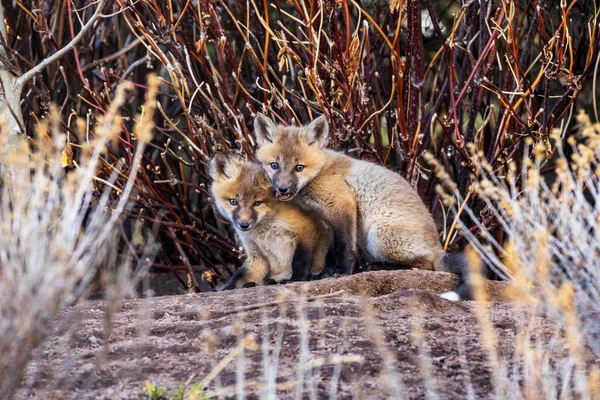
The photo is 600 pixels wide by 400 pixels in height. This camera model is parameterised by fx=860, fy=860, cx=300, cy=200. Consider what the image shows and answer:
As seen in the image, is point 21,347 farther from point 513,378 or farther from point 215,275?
point 215,275

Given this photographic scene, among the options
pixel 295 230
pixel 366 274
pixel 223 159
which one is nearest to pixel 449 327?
pixel 366 274

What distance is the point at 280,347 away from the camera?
3.97 m

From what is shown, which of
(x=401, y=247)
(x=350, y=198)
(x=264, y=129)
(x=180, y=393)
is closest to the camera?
(x=180, y=393)

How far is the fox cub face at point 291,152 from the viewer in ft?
19.9

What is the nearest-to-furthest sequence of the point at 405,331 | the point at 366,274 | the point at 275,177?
the point at 405,331 < the point at 366,274 < the point at 275,177

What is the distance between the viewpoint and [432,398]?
11.0 ft

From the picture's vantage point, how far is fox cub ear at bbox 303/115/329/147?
623 centimetres

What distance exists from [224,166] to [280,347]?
2564mm

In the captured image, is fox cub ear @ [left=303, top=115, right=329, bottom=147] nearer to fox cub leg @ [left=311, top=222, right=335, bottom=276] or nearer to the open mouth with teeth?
the open mouth with teeth

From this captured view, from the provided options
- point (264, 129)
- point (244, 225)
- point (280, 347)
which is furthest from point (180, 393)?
point (264, 129)

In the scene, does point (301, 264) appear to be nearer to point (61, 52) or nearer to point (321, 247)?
point (321, 247)

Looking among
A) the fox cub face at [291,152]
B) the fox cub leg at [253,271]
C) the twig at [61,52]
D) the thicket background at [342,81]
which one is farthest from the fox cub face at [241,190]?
the twig at [61,52]

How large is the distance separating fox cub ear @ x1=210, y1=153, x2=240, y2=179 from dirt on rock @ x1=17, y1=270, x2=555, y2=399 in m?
1.33

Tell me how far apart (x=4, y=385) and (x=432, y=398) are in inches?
64.5
